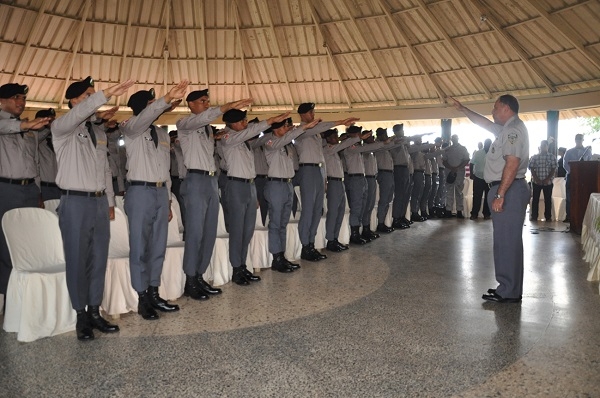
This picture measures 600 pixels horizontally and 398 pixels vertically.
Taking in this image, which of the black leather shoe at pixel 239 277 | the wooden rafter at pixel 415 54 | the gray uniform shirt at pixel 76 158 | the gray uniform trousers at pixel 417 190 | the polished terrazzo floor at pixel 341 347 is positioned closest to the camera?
the polished terrazzo floor at pixel 341 347

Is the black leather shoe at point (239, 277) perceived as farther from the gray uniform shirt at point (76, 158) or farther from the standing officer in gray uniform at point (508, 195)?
the standing officer in gray uniform at point (508, 195)

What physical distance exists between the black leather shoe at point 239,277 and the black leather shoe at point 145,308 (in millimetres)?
1171

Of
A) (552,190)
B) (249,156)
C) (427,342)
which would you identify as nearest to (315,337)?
(427,342)

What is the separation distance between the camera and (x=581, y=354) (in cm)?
316

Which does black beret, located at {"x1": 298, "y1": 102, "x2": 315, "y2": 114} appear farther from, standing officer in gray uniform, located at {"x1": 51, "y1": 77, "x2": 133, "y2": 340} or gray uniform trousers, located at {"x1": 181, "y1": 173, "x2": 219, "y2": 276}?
standing officer in gray uniform, located at {"x1": 51, "y1": 77, "x2": 133, "y2": 340}

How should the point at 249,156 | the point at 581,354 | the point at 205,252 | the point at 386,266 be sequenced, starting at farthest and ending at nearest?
the point at 386,266
the point at 249,156
the point at 205,252
the point at 581,354

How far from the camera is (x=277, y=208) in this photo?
5.82 m

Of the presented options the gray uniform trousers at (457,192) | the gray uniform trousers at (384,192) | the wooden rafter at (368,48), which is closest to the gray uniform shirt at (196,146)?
the gray uniform trousers at (384,192)

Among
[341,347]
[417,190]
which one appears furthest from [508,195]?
[417,190]

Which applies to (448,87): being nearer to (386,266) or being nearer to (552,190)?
(552,190)

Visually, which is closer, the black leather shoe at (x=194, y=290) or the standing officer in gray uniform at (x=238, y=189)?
the black leather shoe at (x=194, y=290)

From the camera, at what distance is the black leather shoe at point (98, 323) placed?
3.64 m

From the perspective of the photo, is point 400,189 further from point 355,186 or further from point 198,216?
point 198,216

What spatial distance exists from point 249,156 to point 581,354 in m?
3.21
